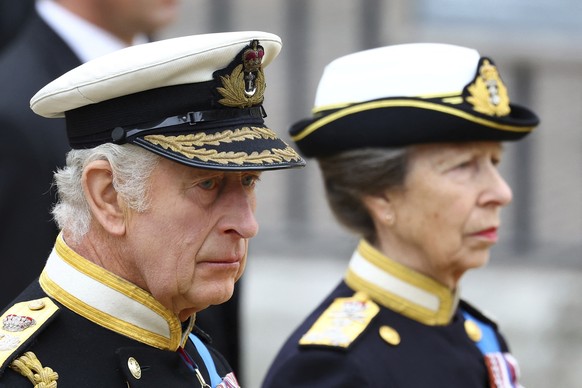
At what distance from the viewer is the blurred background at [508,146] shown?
9.43m

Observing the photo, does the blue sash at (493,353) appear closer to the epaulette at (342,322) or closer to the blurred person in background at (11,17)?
the epaulette at (342,322)

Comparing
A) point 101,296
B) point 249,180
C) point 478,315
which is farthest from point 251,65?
point 478,315

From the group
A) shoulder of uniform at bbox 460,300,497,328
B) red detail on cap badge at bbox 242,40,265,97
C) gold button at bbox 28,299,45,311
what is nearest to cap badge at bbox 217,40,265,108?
red detail on cap badge at bbox 242,40,265,97

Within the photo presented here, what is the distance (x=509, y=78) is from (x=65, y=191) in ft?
21.3

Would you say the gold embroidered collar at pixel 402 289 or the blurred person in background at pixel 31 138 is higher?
the blurred person in background at pixel 31 138

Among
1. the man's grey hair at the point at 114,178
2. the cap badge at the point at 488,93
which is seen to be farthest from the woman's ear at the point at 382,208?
the man's grey hair at the point at 114,178

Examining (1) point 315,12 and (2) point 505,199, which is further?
(1) point 315,12

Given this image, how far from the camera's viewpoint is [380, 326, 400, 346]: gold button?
4430 mm

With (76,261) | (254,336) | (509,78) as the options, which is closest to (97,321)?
(76,261)

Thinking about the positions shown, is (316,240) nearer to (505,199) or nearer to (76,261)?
(505,199)

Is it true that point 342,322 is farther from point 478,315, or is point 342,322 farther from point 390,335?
point 478,315

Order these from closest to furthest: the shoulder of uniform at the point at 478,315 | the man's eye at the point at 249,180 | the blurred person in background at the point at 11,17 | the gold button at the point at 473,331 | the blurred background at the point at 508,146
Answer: the man's eye at the point at 249,180
the gold button at the point at 473,331
the shoulder of uniform at the point at 478,315
the blurred person in background at the point at 11,17
the blurred background at the point at 508,146

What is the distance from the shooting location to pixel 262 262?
9.67m

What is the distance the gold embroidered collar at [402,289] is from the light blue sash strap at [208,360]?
97 cm
